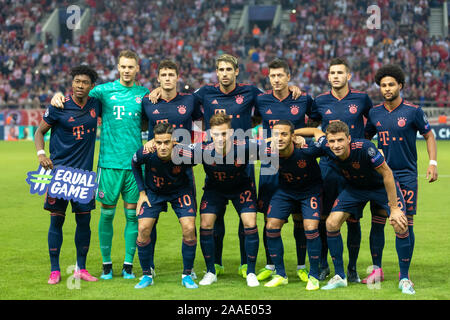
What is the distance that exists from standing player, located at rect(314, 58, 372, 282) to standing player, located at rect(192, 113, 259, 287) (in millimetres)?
799

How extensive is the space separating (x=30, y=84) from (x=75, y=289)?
25.1m

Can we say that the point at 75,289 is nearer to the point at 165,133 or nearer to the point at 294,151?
the point at 165,133

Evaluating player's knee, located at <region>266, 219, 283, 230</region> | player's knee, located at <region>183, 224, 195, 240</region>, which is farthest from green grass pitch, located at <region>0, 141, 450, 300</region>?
player's knee, located at <region>266, 219, 283, 230</region>

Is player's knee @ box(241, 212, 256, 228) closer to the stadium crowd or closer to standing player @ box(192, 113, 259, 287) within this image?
standing player @ box(192, 113, 259, 287)

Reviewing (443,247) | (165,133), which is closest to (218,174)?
(165,133)

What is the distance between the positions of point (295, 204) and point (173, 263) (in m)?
1.72

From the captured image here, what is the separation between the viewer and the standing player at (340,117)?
21.5ft

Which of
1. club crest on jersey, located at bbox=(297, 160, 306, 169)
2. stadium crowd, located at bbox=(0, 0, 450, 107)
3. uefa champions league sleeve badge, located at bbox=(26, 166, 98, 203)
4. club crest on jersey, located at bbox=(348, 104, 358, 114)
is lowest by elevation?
uefa champions league sleeve badge, located at bbox=(26, 166, 98, 203)

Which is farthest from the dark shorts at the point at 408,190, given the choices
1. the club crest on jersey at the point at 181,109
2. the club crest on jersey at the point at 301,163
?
the club crest on jersey at the point at 181,109

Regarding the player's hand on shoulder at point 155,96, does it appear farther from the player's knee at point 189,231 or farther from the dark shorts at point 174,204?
the player's knee at point 189,231

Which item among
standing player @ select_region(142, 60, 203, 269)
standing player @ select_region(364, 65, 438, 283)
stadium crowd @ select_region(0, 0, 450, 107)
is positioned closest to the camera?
standing player @ select_region(364, 65, 438, 283)

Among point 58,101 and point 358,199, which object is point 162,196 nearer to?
point 58,101

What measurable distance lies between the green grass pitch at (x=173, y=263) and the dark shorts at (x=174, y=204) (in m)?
0.71

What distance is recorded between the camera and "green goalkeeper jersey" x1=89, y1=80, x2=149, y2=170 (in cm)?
681
